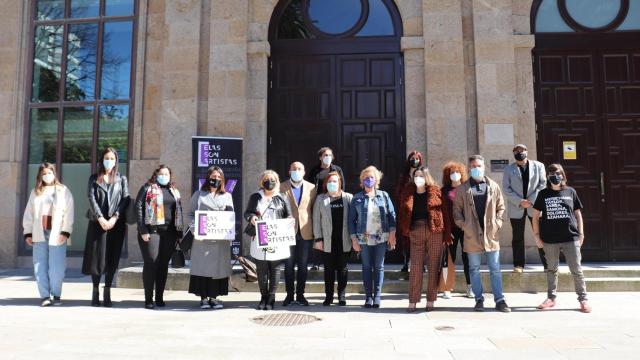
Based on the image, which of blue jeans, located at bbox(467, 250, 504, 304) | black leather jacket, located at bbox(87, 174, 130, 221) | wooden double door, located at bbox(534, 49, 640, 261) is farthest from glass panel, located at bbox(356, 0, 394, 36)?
black leather jacket, located at bbox(87, 174, 130, 221)

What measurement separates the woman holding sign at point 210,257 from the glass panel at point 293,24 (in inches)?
186

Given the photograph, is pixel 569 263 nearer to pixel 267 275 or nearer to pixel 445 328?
pixel 445 328

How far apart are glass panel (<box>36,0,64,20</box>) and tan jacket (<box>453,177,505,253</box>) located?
10250mm

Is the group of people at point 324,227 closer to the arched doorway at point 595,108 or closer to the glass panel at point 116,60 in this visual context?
the arched doorway at point 595,108

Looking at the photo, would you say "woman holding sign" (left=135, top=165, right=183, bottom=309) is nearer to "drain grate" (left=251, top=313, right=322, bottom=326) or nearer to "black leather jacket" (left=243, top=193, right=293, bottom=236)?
"black leather jacket" (left=243, top=193, right=293, bottom=236)

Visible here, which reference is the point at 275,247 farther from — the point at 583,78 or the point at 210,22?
the point at 583,78

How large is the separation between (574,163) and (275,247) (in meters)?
6.46

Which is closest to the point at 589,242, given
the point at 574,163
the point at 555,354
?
the point at 574,163

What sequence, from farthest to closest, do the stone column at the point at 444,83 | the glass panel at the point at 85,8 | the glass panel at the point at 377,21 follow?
the glass panel at the point at 85,8 < the glass panel at the point at 377,21 < the stone column at the point at 444,83

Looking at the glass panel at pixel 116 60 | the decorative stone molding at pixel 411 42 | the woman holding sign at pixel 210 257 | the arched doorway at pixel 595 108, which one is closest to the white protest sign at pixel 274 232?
the woman holding sign at pixel 210 257

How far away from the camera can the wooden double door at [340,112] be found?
391 inches

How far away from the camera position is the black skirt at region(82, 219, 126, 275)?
22.7 feet

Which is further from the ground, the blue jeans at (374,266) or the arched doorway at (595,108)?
the arched doorway at (595,108)

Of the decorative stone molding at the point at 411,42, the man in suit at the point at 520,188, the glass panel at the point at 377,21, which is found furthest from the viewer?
the glass panel at the point at 377,21
